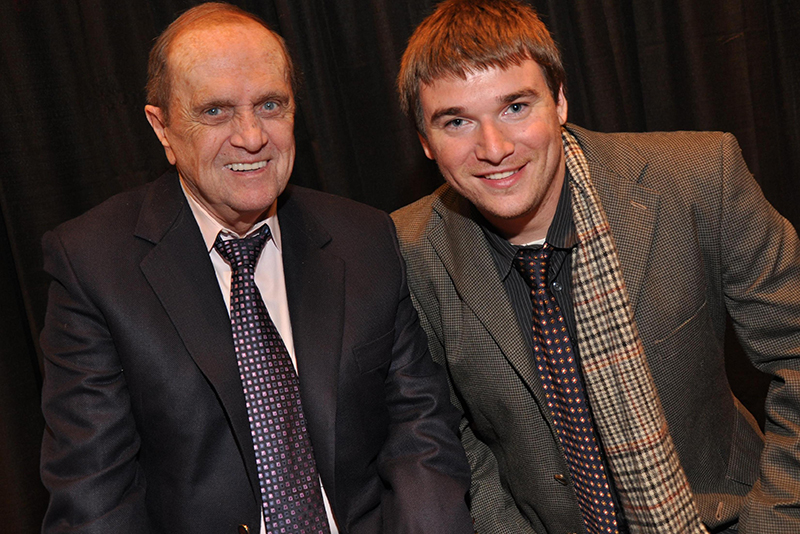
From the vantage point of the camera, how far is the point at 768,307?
1.85 metres

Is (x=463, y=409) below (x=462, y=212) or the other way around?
below

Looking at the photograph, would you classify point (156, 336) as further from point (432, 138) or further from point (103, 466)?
point (432, 138)

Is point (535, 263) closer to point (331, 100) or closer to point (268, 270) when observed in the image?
point (268, 270)

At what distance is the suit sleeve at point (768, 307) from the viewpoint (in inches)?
71.0

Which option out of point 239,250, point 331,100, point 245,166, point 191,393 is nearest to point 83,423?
point 191,393

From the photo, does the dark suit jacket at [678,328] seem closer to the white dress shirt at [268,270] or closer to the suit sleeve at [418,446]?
the suit sleeve at [418,446]

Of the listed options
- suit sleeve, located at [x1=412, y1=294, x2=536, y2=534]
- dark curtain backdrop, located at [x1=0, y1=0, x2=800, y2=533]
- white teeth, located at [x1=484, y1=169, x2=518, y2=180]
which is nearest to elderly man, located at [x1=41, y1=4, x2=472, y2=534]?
suit sleeve, located at [x1=412, y1=294, x2=536, y2=534]

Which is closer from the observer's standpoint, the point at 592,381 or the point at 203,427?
the point at 203,427

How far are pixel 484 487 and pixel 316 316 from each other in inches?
27.1

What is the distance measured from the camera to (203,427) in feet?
5.76

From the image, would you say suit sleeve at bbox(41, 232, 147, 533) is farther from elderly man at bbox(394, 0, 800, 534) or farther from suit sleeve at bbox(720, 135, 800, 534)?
suit sleeve at bbox(720, 135, 800, 534)

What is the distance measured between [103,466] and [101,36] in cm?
156

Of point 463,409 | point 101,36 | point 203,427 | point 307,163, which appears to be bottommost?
point 463,409

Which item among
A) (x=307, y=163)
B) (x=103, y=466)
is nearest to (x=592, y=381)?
(x=103, y=466)
